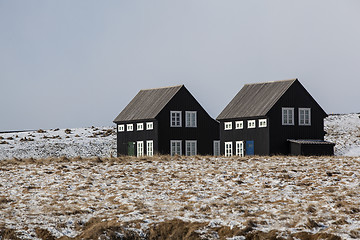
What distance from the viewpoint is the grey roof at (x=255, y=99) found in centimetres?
4981

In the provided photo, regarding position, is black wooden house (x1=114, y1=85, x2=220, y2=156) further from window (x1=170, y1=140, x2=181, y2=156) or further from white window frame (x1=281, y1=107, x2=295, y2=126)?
white window frame (x1=281, y1=107, x2=295, y2=126)

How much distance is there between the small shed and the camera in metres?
48.0

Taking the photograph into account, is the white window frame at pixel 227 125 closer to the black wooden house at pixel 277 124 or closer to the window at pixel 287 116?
the black wooden house at pixel 277 124

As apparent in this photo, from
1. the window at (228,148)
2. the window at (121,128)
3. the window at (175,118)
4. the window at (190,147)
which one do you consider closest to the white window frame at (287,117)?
the window at (228,148)

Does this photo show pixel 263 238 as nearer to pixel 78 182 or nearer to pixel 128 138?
pixel 78 182

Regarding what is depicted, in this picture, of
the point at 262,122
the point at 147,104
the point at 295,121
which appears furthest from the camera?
the point at 147,104

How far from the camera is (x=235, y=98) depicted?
55.0m

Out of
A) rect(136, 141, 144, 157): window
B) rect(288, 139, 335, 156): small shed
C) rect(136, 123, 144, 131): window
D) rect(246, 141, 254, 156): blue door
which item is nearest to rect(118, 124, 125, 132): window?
rect(136, 123, 144, 131): window

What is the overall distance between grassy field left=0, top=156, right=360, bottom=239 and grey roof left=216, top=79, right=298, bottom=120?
53.2 ft

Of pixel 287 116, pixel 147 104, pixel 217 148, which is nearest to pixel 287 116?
pixel 287 116

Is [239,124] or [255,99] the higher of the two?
[255,99]

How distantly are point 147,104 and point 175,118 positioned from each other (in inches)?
142

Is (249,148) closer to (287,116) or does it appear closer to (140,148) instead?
(287,116)

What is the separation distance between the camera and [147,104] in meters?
54.4
